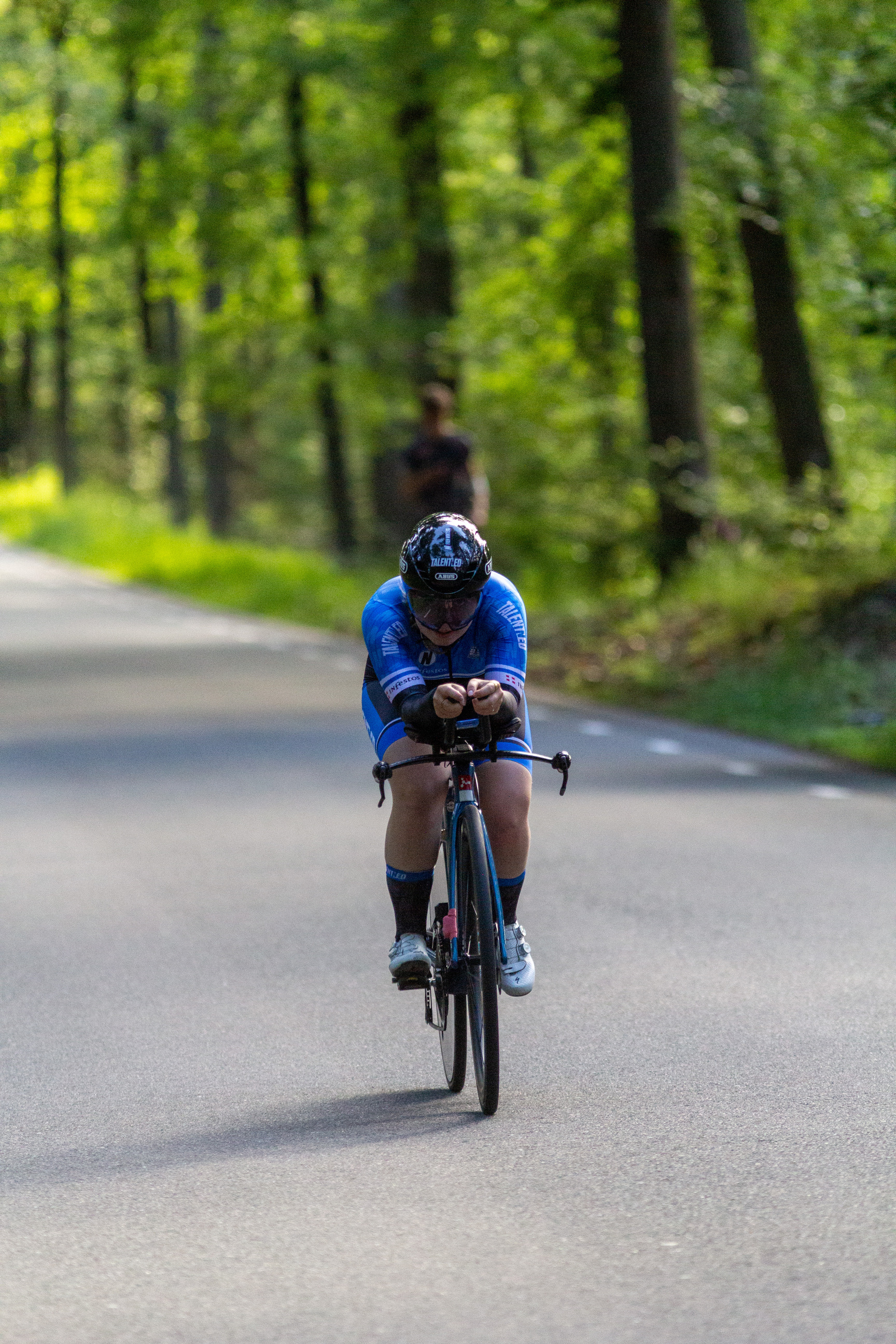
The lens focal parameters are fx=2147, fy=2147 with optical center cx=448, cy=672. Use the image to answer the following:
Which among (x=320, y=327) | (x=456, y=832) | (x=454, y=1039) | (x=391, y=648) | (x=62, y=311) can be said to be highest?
(x=62, y=311)

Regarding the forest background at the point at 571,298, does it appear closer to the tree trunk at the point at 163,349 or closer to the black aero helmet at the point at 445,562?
the tree trunk at the point at 163,349

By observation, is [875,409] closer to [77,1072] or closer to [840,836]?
[840,836]

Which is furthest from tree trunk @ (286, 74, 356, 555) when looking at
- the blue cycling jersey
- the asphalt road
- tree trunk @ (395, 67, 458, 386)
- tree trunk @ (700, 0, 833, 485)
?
the blue cycling jersey

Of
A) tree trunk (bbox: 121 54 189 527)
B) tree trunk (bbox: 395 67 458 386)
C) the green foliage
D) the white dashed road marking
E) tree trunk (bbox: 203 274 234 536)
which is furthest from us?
tree trunk (bbox: 203 274 234 536)

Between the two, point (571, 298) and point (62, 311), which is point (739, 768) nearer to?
point (571, 298)

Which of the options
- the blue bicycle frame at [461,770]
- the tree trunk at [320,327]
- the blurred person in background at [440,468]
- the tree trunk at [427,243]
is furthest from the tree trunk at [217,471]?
the blue bicycle frame at [461,770]

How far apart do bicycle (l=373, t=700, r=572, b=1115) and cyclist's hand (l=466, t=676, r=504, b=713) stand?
0.28ft

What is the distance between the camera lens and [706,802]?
1149 cm

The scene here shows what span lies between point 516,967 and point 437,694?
799 millimetres

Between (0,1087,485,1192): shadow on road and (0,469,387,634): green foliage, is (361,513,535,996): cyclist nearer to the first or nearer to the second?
(0,1087,485,1192): shadow on road

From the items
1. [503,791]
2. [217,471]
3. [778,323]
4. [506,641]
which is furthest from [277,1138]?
[217,471]

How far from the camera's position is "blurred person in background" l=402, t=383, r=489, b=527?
17.0 metres

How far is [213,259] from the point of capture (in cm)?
3512

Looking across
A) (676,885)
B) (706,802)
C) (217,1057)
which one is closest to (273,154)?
(706,802)
